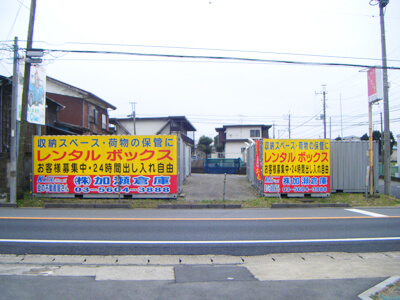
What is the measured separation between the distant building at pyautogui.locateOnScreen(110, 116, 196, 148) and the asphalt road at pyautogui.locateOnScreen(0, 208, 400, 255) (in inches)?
1200

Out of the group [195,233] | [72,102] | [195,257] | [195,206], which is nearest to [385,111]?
[195,206]

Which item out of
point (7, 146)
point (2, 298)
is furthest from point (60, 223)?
point (7, 146)

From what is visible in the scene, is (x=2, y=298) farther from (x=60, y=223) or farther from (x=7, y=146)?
(x=7, y=146)

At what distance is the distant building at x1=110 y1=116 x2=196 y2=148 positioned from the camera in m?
40.7

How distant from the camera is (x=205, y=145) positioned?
2478 inches

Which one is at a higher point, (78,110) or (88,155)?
(78,110)

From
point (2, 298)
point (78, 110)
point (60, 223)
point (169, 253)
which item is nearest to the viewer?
point (2, 298)

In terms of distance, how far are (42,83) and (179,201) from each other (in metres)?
8.64

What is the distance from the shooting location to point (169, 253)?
6230 mm

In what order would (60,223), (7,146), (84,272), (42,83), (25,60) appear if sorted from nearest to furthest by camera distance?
(84,272)
(60,223)
(25,60)
(42,83)
(7,146)

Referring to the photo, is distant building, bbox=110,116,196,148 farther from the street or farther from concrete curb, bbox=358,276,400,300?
concrete curb, bbox=358,276,400,300

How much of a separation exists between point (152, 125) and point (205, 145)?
22180mm

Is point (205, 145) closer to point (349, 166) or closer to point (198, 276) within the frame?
point (349, 166)

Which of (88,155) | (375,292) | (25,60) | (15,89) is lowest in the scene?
(375,292)
